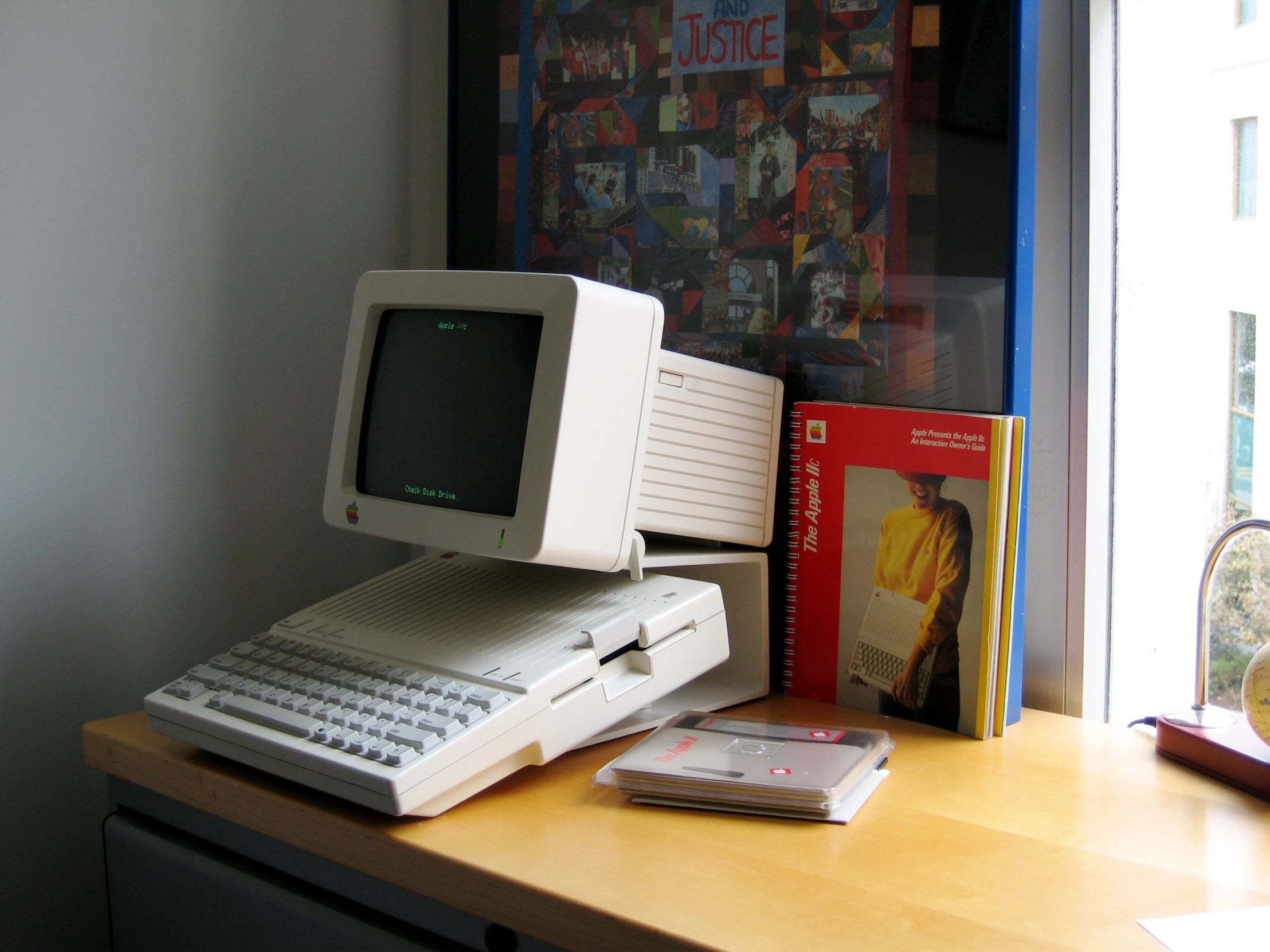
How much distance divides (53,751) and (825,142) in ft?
3.61

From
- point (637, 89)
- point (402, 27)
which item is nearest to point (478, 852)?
point (637, 89)

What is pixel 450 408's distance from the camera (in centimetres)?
101

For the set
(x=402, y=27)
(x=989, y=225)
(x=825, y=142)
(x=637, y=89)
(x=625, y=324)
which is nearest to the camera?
(x=625, y=324)

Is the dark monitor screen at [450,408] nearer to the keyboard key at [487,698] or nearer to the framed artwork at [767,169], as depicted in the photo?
the keyboard key at [487,698]

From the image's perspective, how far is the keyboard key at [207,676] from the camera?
37.9 inches

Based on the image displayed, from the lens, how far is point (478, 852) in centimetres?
77

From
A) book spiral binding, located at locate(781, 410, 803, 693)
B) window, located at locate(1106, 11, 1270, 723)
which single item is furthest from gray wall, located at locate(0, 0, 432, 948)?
window, located at locate(1106, 11, 1270, 723)

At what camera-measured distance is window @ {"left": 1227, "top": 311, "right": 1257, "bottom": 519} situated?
1.05 metres

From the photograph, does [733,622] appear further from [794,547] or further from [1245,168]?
[1245,168]

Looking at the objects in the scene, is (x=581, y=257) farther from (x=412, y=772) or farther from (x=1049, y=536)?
(x=412, y=772)

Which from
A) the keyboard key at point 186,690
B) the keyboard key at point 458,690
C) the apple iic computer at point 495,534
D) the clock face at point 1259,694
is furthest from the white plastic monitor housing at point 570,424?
the clock face at point 1259,694

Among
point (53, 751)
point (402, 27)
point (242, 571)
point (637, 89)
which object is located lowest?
point (53, 751)

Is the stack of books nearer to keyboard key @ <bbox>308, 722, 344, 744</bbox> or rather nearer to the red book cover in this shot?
the red book cover

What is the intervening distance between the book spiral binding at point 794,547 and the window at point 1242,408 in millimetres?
441
